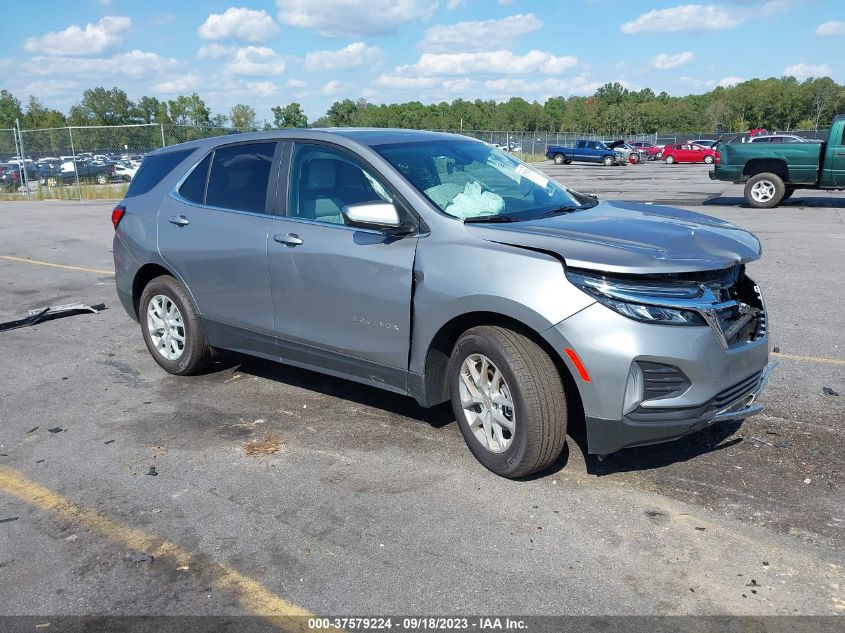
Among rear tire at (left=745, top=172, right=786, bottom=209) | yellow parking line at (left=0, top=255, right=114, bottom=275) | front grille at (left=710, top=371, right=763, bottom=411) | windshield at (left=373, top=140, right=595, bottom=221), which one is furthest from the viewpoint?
rear tire at (left=745, top=172, right=786, bottom=209)

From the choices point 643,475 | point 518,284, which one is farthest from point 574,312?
point 643,475

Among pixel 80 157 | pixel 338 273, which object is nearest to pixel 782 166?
A: pixel 338 273

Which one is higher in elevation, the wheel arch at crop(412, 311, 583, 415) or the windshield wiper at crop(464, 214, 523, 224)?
the windshield wiper at crop(464, 214, 523, 224)

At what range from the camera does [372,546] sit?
346 cm

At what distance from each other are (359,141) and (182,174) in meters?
1.81

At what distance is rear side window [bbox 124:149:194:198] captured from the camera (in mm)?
5969

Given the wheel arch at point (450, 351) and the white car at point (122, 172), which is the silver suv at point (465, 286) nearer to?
the wheel arch at point (450, 351)

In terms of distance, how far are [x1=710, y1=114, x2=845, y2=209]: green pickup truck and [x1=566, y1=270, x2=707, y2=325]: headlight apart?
580 inches

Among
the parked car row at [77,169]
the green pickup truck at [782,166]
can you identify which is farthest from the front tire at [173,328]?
the parked car row at [77,169]

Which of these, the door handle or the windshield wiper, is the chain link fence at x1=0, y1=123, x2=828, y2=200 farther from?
the windshield wiper

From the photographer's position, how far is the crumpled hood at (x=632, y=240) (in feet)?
11.8

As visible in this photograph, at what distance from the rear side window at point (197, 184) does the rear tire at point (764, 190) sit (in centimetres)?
1483

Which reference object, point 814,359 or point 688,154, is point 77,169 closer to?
point 814,359

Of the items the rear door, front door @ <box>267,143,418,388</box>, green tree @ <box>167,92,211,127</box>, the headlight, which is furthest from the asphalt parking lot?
green tree @ <box>167,92,211,127</box>
